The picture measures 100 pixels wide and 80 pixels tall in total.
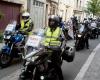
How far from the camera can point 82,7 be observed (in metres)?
63.8

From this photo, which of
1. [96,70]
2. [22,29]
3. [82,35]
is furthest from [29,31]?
[82,35]

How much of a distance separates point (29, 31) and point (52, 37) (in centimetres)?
347

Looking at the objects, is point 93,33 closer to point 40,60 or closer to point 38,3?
point 38,3

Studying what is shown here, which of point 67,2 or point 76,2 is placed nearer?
point 67,2

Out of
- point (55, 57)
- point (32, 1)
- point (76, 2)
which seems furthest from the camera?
point (76, 2)

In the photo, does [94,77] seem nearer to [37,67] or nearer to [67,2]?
[37,67]

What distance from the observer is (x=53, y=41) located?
8461 mm

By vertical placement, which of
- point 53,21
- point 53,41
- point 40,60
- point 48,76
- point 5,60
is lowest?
point 5,60

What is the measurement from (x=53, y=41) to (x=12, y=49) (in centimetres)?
271

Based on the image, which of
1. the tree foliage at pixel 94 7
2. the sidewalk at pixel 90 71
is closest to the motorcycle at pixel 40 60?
the sidewalk at pixel 90 71

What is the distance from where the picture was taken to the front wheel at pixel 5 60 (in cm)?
1049

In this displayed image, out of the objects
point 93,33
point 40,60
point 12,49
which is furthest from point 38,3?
point 40,60

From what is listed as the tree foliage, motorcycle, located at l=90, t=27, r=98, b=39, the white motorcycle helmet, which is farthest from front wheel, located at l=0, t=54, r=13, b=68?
the tree foliage

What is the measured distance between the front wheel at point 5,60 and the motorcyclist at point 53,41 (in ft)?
7.76
